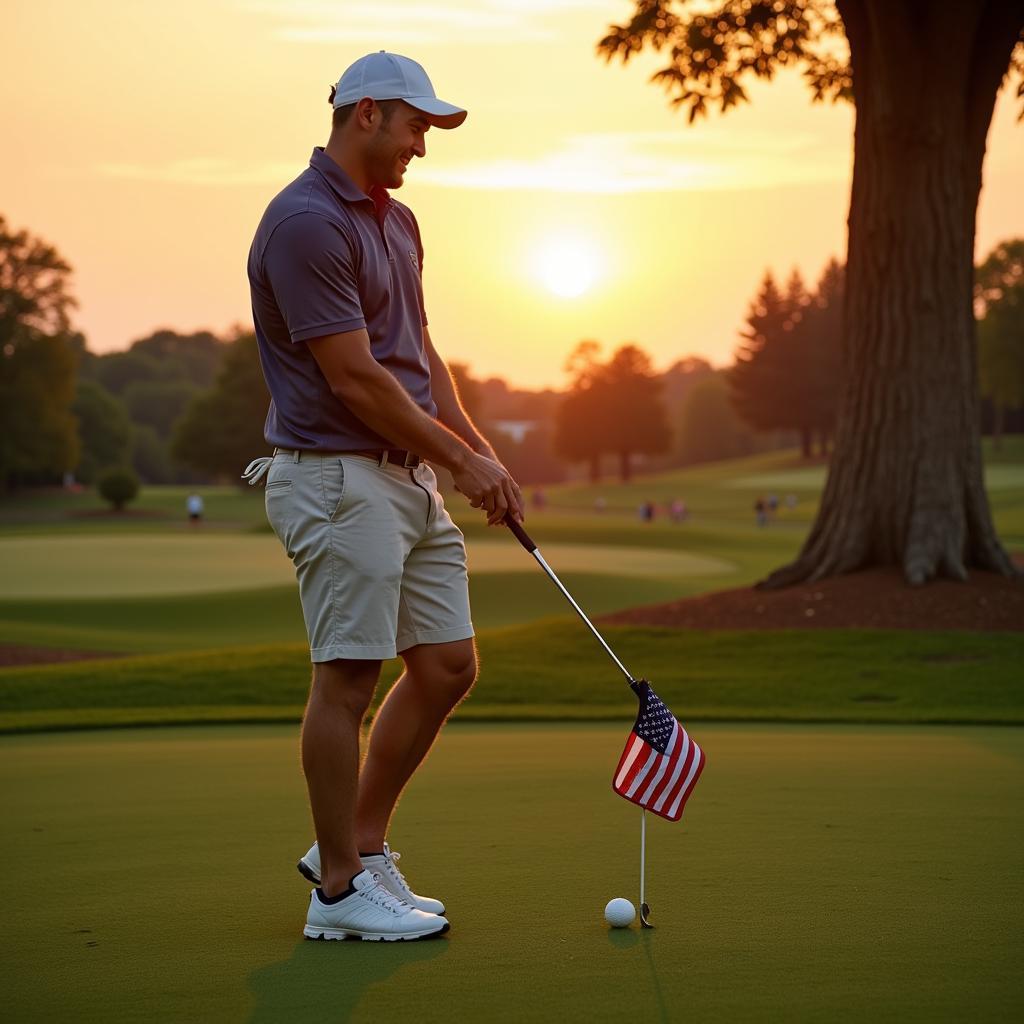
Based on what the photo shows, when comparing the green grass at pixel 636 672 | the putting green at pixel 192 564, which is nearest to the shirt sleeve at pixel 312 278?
the green grass at pixel 636 672

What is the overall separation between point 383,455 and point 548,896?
45.4 inches

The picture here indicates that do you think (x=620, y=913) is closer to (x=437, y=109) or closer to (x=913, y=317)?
(x=437, y=109)

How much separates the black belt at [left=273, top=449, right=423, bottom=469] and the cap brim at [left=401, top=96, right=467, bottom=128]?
82 cm

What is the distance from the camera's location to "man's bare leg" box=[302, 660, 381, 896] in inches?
150

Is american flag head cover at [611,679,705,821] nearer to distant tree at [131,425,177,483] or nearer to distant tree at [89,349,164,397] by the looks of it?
distant tree at [131,425,177,483]

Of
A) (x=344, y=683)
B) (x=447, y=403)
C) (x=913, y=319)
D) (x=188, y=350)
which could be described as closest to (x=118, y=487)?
(x=913, y=319)

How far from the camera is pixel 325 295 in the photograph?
147 inches

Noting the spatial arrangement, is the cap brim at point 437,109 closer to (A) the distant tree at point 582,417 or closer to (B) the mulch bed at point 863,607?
(B) the mulch bed at point 863,607

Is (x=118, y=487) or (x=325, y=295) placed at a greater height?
(x=325, y=295)

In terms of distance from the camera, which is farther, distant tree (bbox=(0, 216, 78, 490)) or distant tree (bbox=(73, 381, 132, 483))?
distant tree (bbox=(73, 381, 132, 483))

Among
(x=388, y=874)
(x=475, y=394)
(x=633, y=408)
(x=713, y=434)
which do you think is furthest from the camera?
(x=713, y=434)

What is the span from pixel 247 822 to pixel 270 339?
6.72 feet

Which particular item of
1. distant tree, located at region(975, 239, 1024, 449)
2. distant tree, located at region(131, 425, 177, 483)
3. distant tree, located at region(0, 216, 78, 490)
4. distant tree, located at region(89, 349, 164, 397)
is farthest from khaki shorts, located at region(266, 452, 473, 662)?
distant tree, located at region(89, 349, 164, 397)

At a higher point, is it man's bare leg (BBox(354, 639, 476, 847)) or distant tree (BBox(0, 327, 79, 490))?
distant tree (BBox(0, 327, 79, 490))
